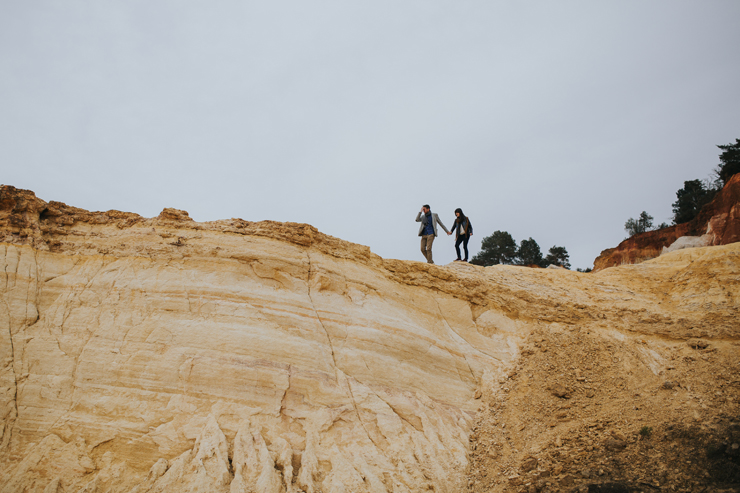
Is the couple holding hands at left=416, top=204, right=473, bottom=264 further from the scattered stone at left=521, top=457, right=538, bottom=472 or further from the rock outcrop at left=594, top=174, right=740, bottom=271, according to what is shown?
the rock outcrop at left=594, top=174, right=740, bottom=271

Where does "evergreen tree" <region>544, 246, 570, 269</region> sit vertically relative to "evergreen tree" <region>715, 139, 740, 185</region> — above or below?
below

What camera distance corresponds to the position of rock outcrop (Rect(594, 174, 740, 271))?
2106 cm

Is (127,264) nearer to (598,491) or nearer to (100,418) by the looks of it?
(100,418)

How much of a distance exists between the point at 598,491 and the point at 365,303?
6.41 metres

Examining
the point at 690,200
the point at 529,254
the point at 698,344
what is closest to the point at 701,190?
the point at 690,200

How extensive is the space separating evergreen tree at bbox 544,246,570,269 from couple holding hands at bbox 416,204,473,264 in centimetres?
1952

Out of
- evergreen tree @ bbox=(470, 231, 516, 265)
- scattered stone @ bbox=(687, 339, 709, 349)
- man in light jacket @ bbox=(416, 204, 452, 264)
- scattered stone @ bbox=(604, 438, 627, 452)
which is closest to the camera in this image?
scattered stone @ bbox=(604, 438, 627, 452)

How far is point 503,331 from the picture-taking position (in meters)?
12.8

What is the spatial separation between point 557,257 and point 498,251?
181 inches

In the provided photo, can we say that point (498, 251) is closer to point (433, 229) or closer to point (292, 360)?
point (433, 229)

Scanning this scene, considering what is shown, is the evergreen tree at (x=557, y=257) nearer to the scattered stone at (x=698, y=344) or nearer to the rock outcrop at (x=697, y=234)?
the rock outcrop at (x=697, y=234)

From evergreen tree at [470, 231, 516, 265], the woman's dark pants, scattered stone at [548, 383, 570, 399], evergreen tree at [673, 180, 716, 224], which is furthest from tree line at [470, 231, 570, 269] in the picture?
scattered stone at [548, 383, 570, 399]

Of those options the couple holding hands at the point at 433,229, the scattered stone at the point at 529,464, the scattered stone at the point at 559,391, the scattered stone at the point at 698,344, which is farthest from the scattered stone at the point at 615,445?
the couple holding hands at the point at 433,229

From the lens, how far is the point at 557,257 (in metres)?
32.7
